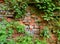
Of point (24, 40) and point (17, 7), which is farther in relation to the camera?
point (17, 7)

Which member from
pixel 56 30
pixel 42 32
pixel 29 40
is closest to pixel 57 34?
pixel 56 30

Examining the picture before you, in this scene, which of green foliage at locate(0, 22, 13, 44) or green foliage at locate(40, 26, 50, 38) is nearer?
green foliage at locate(0, 22, 13, 44)

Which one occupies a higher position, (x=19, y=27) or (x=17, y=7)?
(x=17, y=7)

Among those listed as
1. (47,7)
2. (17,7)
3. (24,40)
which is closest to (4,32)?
(24,40)

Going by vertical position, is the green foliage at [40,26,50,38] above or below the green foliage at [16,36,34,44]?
above

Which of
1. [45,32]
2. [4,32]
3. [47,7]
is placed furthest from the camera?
[47,7]

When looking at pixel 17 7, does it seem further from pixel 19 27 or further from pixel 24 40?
pixel 24 40

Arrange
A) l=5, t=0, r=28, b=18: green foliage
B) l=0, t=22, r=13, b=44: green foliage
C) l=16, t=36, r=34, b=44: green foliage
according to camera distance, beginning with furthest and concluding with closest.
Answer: l=5, t=0, r=28, b=18: green foliage
l=16, t=36, r=34, b=44: green foliage
l=0, t=22, r=13, b=44: green foliage

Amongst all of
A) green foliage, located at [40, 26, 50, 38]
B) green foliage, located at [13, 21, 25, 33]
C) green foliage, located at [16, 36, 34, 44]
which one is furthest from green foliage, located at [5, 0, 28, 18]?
green foliage, located at [40, 26, 50, 38]

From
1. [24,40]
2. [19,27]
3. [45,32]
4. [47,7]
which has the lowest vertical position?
[24,40]

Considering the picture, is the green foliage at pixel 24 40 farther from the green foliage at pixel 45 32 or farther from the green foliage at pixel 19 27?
the green foliage at pixel 45 32

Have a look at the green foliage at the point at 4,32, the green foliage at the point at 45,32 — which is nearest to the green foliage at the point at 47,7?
the green foliage at the point at 45,32

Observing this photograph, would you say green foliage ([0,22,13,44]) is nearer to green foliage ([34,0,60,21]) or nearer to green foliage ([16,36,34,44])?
green foliage ([16,36,34,44])

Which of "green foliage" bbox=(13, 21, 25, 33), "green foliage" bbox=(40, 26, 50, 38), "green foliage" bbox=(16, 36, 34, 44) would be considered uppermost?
"green foliage" bbox=(13, 21, 25, 33)
